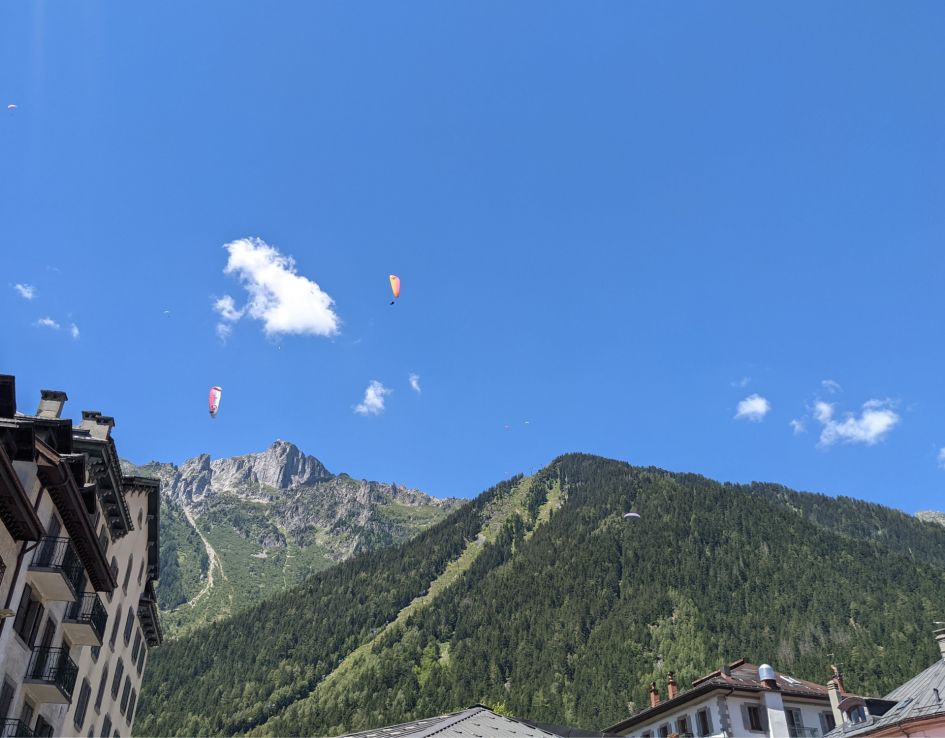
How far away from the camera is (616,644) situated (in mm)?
197375

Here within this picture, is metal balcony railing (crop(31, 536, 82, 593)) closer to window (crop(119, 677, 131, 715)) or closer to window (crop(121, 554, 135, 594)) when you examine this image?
window (crop(121, 554, 135, 594))

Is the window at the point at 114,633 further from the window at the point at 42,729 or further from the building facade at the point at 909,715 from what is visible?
the building facade at the point at 909,715

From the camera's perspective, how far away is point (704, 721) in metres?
51.2

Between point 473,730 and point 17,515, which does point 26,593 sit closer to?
point 17,515

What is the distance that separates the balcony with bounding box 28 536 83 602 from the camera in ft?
105

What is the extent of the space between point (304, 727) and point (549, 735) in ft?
607

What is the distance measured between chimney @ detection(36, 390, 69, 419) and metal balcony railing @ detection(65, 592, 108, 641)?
951 cm

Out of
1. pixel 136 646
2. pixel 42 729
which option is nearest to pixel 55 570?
pixel 42 729

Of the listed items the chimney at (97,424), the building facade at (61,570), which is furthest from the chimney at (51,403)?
the chimney at (97,424)

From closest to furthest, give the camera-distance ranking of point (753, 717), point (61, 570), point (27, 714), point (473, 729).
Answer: point (473, 729) → point (61, 570) → point (27, 714) → point (753, 717)

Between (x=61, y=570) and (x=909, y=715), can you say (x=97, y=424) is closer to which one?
(x=61, y=570)

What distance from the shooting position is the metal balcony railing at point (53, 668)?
34188 millimetres

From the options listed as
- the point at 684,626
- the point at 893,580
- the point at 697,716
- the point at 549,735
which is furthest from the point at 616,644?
the point at 549,735

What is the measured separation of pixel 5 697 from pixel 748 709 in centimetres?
4370
